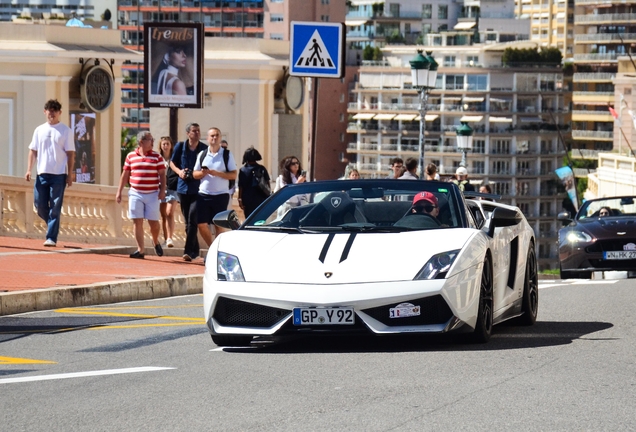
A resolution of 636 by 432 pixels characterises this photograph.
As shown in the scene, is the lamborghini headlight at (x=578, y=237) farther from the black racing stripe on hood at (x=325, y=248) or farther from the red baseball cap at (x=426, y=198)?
the black racing stripe on hood at (x=325, y=248)

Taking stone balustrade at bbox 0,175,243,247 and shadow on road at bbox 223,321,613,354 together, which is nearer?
shadow on road at bbox 223,321,613,354

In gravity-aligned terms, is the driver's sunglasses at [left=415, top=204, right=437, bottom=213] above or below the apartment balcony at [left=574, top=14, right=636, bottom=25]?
below

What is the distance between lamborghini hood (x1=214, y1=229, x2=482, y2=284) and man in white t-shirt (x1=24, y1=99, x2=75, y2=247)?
9082mm

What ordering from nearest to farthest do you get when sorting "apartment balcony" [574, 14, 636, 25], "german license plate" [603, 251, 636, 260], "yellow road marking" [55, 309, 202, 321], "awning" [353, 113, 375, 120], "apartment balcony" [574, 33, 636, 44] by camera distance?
"yellow road marking" [55, 309, 202, 321]
"german license plate" [603, 251, 636, 260]
"awning" [353, 113, 375, 120]
"apartment balcony" [574, 33, 636, 44]
"apartment balcony" [574, 14, 636, 25]

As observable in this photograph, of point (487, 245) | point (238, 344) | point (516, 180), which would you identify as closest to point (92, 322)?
point (238, 344)

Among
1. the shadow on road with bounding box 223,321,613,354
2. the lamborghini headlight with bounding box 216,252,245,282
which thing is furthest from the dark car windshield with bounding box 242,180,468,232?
the shadow on road with bounding box 223,321,613,354

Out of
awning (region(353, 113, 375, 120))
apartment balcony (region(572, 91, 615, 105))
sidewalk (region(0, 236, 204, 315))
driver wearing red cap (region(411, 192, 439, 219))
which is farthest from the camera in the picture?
awning (region(353, 113, 375, 120))

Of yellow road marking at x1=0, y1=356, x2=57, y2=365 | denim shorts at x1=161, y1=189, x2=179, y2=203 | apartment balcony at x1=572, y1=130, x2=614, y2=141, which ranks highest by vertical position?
denim shorts at x1=161, y1=189, x2=179, y2=203

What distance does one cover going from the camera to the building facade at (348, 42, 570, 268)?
167 meters

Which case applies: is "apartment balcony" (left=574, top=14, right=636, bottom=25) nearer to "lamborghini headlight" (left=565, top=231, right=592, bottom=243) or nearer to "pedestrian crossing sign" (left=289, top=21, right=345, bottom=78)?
"lamborghini headlight" (left=565, top=231, right=592, bottom=243)

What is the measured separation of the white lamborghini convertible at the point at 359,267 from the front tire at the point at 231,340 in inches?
0.4

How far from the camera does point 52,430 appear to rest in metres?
7.48

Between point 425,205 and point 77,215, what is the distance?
13173mm

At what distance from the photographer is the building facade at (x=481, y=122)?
167m
